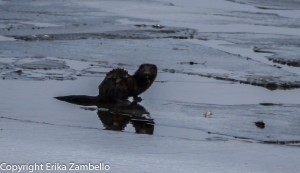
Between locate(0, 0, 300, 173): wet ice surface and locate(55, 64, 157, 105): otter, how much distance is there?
0.57ft

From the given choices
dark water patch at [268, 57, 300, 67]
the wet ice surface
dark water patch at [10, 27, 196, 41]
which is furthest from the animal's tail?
dark water patch at [10, 27, 196, 41]

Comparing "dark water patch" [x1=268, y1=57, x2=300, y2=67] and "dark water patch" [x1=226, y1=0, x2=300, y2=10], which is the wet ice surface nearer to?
"dark water patch" [x1=268, y1=57, x2=300, y2=67]

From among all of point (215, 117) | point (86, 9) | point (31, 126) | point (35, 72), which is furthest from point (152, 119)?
point (86, 9)

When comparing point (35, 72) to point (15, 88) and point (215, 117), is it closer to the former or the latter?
point (15, 88)

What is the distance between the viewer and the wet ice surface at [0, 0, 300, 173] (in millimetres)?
6141

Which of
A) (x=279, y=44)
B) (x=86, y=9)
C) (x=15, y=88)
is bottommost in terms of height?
(x=15, y=88)

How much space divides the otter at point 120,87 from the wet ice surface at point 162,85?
17cm

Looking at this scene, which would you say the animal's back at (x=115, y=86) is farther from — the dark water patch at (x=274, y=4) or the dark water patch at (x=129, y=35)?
the dark water patch at (x=274, y=4)

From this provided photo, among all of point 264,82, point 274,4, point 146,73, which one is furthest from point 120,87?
point 274,4

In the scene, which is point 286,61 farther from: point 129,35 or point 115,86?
point 115,86

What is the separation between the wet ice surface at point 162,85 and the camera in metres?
6.14

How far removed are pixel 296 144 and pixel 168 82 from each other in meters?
3.13

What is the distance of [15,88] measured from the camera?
343 inches

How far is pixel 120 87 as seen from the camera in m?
8.23
